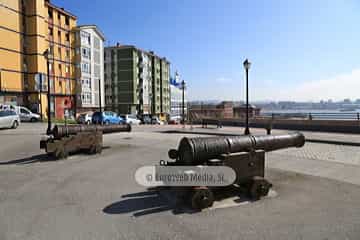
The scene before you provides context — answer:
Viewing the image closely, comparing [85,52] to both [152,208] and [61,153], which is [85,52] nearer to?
[61,153]

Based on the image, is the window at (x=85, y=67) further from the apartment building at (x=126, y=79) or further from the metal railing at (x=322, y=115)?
the metal railing at (x=322, y=115)

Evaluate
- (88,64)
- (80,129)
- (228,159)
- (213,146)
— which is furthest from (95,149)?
(88,64)

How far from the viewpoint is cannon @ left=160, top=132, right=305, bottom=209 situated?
4.69 meters

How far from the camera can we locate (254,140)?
5785mm

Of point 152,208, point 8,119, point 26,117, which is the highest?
point 8,119

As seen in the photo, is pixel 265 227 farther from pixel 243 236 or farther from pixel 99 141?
pixel 99 141

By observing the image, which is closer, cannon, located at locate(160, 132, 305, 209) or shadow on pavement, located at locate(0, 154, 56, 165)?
cannon, located at locate(160, 132, 305, 209)

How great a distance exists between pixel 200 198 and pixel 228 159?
961 mm

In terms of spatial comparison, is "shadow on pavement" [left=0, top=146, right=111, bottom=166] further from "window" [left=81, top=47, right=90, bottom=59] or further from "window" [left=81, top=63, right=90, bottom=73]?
"window" [left=81, top=47, right=90, bottom=59]

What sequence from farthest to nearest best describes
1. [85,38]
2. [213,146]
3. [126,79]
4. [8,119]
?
[126,79]
[85,38]
[8,119]
[213,146]

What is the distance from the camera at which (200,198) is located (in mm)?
4590

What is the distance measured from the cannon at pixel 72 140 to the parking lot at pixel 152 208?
0.98 meters

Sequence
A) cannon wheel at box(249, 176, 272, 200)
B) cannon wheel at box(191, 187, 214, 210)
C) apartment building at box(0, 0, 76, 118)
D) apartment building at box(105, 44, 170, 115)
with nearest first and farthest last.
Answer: cannon wheel at box(191, 187, 214, 210), cannon wheel at box(249, 176, 272, 200), apartment building at box(0, 0, 76, 118), apartment building at box(105, 44, 170, 115)

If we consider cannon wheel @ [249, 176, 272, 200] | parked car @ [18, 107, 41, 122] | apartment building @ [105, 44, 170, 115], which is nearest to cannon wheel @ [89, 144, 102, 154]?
cannon wheel @ [249, 176, 272, 200]
